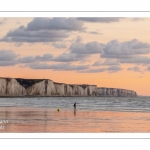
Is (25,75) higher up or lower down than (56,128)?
higher up

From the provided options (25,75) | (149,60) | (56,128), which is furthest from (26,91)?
(56,128)

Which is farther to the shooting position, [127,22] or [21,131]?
[127,22]
